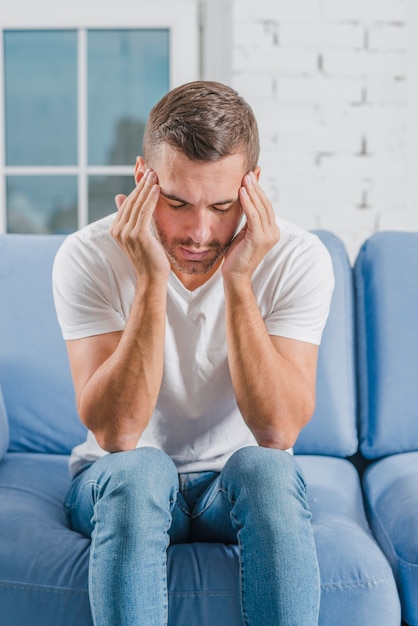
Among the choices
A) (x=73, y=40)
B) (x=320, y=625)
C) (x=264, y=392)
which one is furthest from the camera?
(x=73, y=40)

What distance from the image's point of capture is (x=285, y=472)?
1.19m

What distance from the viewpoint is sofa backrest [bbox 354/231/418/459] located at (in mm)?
1730

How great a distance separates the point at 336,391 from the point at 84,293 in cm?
68

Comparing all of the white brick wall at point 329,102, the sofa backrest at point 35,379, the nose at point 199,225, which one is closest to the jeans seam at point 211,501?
the nose at point 199,225

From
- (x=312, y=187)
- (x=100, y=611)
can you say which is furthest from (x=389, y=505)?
(x=312, y=187)

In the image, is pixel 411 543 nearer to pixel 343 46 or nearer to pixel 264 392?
pixel 264 392

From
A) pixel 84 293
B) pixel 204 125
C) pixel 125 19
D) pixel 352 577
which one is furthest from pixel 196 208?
pixel 125 19

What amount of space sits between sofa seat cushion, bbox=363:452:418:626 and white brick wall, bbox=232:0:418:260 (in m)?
1.02

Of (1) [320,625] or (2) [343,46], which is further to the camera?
(2) [343,46]

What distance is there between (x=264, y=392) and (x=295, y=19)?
1.58 metres

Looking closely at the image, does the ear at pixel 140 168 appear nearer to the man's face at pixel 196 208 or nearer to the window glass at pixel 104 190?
the man's face at pixel 196 208

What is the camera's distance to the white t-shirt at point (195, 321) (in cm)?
140

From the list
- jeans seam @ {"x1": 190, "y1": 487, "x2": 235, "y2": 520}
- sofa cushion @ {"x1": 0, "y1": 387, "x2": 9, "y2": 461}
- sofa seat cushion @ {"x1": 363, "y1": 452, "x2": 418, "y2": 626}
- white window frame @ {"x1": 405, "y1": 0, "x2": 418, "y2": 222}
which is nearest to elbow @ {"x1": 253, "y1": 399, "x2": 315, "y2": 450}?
jeans seam @ {"x1": 190, "y1": 487, "x2": 235, "y2": 520}

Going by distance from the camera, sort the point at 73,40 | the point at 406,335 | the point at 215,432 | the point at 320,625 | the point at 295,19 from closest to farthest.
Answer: the point at 320,625 → the point at 215,432 → the point at 406,335 → the point at 295,19 → the point at 73,40
